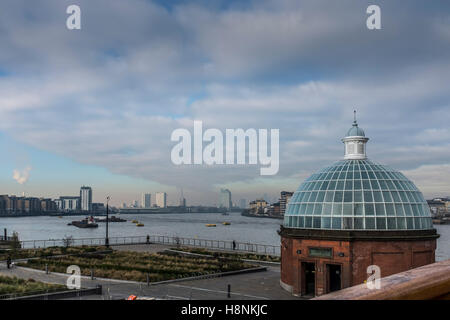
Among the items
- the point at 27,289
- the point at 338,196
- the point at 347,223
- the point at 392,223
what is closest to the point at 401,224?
the point at 392,223

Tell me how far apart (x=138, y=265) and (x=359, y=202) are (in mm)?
21698

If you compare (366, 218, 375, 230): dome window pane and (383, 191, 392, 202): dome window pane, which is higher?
(383, 191, 392, 202): dome window pane

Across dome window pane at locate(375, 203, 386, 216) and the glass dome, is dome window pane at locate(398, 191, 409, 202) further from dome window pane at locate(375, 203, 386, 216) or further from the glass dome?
dome window pane at locate(375, 203, 386, 216)

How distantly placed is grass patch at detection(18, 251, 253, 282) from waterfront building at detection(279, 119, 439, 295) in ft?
32.4

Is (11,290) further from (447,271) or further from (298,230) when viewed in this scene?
(447,271)

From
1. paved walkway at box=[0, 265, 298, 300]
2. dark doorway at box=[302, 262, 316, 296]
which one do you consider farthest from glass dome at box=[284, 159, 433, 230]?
paved walkway at box=[0, 265, 298, 300]

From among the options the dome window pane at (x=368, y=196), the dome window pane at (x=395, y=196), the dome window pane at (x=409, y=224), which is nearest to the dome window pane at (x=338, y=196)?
the dome window pane at (x=368, y=196)

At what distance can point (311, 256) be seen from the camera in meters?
28.2

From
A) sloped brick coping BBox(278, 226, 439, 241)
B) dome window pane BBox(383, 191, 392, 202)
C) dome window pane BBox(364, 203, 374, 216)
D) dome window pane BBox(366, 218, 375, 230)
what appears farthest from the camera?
dome window pane BBox(383, 191, 392, 202)

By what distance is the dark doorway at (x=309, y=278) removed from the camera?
29.7 meters

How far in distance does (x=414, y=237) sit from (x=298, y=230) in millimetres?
7107

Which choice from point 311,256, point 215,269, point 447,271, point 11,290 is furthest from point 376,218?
point 447,271

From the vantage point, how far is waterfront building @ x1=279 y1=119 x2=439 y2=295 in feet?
87.5
